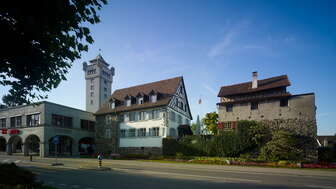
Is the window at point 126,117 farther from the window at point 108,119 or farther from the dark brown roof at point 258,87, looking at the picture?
the dark brown roof at point 258,87

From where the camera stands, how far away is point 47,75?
9.80 metres

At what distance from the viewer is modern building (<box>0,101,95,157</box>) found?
36375 mm

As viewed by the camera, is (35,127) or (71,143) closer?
(35,127)

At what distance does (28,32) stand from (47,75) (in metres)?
2.80

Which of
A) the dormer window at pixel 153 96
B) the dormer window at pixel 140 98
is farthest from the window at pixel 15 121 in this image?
the dormer window at pixel 153 96

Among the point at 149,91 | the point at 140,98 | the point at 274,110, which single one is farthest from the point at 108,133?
the point at 274,110

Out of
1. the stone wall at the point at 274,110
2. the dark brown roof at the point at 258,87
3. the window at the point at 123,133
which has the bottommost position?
the window at the point at 123,133

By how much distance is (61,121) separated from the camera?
128 feet

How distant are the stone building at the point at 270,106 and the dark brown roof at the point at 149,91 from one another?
8791mm

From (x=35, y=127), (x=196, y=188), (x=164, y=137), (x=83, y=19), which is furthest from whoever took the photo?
(x=35, y=127)

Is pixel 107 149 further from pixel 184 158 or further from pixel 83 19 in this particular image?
pixel 83 19

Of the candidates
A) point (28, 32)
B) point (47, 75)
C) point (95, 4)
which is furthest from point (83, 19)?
point (47, 75)

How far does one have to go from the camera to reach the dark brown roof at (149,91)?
3553 centimetres

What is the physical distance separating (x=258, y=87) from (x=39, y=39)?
29662 mm
